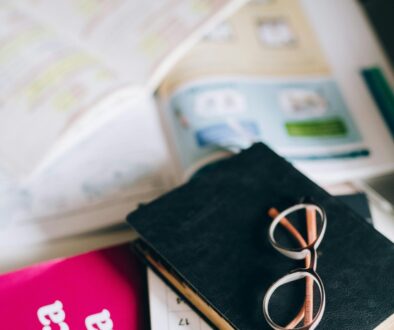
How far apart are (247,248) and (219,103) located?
0.25 m

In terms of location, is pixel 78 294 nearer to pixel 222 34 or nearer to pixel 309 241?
pixel 309 241

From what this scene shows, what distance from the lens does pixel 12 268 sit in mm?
Answer: 542

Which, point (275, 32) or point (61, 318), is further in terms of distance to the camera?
point (275, 32)

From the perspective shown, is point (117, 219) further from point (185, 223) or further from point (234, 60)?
point (234, 60)

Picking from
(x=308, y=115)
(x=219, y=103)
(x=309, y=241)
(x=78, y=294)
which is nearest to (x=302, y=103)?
(x=308, y=115)

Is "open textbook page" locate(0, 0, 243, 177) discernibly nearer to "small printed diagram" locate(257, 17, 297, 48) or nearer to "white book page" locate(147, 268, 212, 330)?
"small printed diagram" locate(257, 17, 297, 48)

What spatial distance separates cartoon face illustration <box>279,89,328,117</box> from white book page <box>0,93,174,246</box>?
0.61ft

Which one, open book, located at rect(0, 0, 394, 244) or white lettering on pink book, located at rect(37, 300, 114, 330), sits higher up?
open book, located at rect(0, 0, 394, 244)

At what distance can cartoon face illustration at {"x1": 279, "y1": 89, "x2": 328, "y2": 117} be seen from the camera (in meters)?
0.67

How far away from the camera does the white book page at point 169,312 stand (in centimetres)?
46

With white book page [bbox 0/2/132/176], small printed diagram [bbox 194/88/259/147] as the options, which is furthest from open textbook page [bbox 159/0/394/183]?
white book page [bbox 0/2/132/176]

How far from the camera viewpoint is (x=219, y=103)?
65 cm

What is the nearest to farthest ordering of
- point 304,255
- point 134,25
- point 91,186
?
point 304,255 < point 91,186 < point 134,25

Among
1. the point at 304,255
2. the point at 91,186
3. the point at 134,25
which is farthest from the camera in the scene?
the point at 134,25
